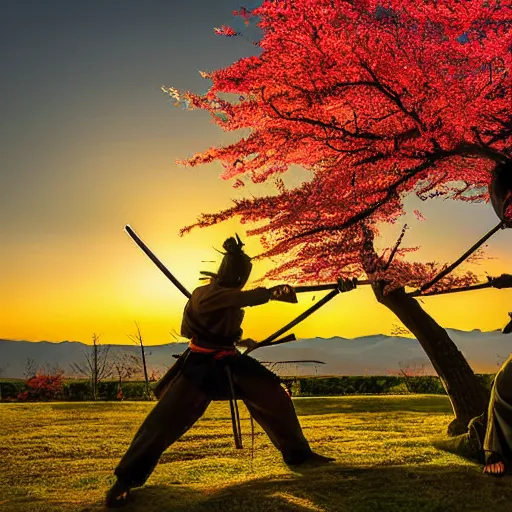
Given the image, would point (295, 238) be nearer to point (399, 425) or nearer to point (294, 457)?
point (294, 457)

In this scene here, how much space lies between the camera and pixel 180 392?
580 centimetres

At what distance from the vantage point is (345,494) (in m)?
5.62

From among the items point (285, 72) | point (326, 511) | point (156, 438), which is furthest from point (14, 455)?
point (285, 72)

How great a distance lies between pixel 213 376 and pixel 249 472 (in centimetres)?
192

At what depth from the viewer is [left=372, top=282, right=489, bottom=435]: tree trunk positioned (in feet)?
32.3

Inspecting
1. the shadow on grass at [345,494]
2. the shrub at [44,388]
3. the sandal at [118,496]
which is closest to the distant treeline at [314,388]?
the shrub at [44,388]

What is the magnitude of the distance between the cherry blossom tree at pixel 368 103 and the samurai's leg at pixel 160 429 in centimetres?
282

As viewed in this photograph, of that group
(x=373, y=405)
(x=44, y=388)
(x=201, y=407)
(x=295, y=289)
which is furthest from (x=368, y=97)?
(x=44, y=388)

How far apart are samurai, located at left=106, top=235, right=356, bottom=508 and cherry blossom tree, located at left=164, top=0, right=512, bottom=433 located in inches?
81.4

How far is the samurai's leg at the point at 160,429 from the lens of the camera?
5637 mm

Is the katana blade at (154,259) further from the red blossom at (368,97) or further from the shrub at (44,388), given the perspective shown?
the shrub at (44,388)

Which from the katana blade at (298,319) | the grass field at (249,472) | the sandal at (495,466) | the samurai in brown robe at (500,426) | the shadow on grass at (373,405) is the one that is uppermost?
the katana blade at (298,319)

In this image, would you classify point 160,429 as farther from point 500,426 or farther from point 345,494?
point 500,426

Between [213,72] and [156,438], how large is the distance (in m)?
5.82
